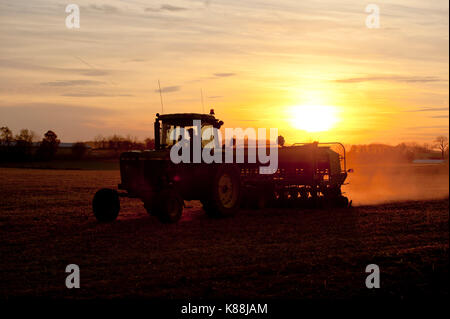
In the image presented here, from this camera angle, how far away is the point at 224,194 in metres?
16.4

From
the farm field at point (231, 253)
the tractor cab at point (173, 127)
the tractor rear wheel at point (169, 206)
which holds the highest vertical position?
the tractor cab at point (173, 127)

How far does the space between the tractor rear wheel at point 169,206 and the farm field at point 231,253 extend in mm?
296

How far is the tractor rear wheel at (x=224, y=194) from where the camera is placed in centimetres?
1575

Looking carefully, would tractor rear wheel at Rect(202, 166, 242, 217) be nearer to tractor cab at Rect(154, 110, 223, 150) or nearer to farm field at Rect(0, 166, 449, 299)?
farm field at Rect(0, 166, 449, 299)

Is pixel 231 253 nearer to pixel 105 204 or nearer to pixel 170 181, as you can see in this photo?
pixel 170 181

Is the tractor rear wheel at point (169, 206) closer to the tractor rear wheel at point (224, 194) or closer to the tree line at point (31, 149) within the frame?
the tractor rear wheel at point (224, 194)

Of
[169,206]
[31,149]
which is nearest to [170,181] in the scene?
[169,206]

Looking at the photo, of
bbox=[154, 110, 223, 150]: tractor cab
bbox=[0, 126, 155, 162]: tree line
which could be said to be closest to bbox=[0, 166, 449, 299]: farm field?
bbox=[154, 110, 223, 150]: tractor cab

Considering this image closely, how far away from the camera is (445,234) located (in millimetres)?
13234

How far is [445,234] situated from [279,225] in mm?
4156

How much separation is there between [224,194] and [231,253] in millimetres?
5537

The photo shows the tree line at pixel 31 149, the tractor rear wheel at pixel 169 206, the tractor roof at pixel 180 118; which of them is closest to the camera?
the tractor rear wheel at pixel 169 206

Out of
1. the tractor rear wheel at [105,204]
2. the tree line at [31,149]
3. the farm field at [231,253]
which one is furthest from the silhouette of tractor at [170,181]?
the tree line at [31,149]

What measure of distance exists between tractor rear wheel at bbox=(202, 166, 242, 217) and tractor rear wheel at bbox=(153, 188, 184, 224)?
4.00 feet
